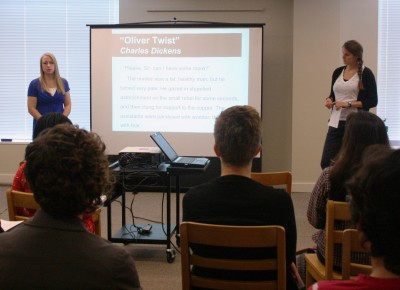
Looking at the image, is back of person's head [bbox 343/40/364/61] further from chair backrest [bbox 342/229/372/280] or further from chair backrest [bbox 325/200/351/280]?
chair backrest [bbox 342/229/372/280]

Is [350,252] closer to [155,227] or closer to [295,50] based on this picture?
[155,227]

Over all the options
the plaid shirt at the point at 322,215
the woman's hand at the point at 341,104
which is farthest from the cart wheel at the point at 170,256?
the woman's hand at the point at 341,104

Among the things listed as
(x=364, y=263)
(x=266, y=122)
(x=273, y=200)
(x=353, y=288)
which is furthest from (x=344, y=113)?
(x=353, y=288)

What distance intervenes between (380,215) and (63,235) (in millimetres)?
666

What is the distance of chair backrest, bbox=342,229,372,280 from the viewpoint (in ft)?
5.23

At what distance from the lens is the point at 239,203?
160 cm

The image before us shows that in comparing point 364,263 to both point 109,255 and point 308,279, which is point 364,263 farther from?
point 109,255

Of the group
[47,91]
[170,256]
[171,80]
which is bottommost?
[170,256]

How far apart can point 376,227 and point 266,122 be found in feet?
16.4

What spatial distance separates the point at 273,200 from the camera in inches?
62.7

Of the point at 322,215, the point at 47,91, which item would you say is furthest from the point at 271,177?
the point at 47,91

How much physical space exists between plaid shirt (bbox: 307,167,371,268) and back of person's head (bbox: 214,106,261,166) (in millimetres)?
427

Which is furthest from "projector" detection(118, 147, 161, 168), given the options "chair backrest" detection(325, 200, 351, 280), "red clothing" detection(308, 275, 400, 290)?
"red clothing" detection(308, 275, 400, 290)

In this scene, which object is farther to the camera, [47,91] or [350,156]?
[47,91]
